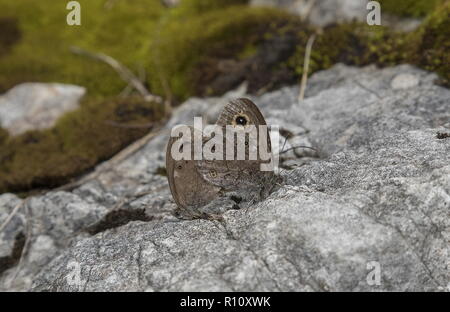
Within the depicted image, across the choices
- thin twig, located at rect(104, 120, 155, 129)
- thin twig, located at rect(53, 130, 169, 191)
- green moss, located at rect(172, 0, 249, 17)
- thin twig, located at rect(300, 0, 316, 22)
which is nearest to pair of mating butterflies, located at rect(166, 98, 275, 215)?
thin twig, located at rect(53, 130, 169, 191)

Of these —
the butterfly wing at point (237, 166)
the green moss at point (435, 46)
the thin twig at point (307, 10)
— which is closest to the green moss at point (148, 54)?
the green moss at point (435, 46)

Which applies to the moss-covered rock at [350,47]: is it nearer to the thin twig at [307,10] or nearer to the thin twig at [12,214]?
the thin twig at [307,10]

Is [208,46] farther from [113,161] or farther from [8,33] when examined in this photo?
[8,33]

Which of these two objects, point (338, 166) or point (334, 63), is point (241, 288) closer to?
point (338, 166)

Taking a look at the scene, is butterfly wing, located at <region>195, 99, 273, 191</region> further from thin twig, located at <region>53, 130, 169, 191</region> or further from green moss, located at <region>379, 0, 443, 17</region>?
green moss, located at <region>379, 0, 443, 17</region>

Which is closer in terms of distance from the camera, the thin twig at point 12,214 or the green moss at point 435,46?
the thin twig at point 12,214
